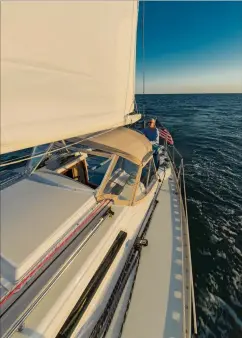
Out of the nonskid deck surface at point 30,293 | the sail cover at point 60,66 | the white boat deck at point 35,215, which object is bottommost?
the nonskid deck surface at point 30,293

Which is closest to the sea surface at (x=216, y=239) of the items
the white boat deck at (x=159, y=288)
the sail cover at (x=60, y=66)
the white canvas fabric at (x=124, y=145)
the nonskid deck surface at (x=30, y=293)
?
the white boat deck at (x=159, y=288)

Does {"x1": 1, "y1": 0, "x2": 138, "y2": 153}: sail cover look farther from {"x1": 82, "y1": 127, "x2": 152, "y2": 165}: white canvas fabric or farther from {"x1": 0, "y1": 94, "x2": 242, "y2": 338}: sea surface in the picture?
{"x1": 0, "y1": 94, "x2": 242, "y2": 338}: sea surface

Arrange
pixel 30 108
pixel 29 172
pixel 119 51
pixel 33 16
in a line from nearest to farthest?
pixel 33 16 → pixel 30 108 → pixel 119 51 → pixel 29 172

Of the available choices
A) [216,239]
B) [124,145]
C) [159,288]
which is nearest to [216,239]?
[216,239]

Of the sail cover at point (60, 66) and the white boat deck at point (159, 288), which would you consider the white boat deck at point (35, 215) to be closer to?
the sail cover at point (60, 66)

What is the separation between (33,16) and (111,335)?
13.8ft

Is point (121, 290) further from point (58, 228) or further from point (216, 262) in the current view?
point (216, 262)

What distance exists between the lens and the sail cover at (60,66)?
2131 millimetres

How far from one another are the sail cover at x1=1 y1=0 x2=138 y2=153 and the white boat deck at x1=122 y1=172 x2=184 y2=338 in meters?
3.04

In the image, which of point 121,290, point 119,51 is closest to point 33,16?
point 119,51

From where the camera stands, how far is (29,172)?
16.3ft

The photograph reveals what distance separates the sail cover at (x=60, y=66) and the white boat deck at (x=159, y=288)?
304cm

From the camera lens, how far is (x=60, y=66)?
2.63 metres

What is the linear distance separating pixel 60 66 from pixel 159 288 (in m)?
4.07
